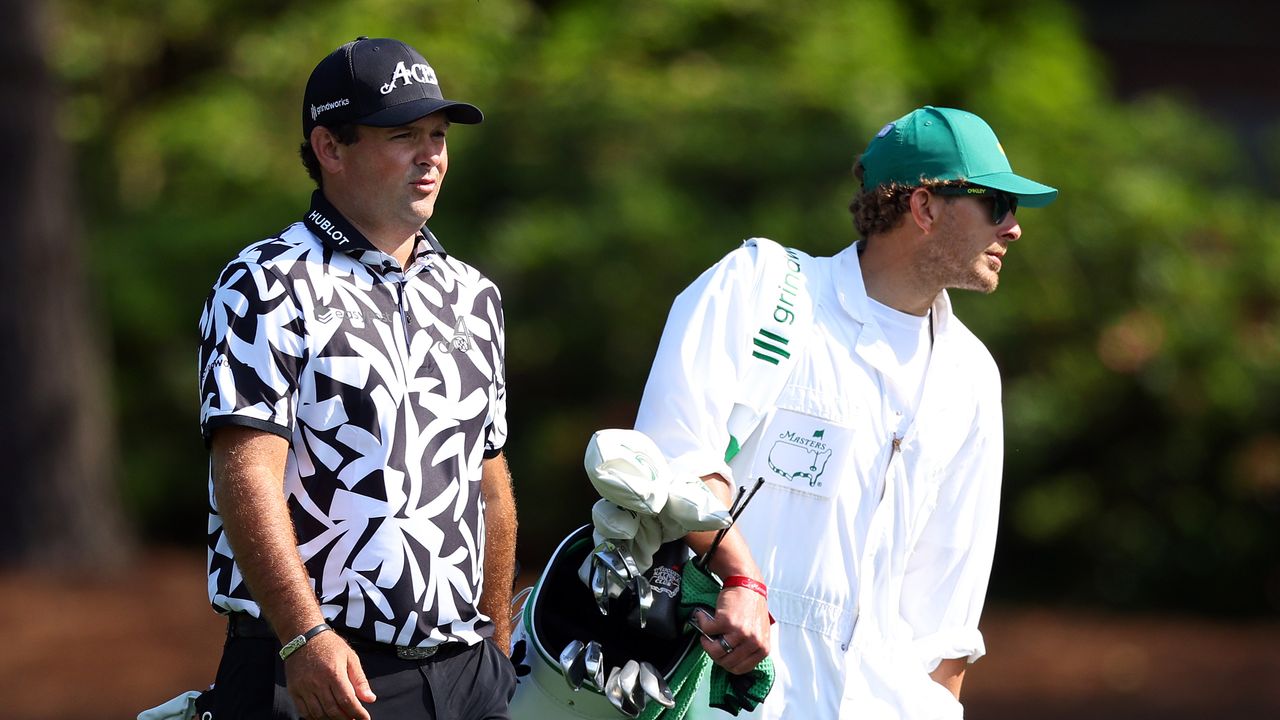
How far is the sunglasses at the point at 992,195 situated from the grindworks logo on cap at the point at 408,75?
4.25ft

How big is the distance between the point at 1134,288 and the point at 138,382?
6.80 m

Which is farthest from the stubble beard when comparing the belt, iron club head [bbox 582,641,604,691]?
the belt

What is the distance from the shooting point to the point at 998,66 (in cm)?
1222

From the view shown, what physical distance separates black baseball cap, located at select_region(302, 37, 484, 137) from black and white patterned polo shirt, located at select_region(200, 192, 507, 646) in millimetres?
233

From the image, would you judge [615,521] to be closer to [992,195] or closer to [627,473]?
[627,473]

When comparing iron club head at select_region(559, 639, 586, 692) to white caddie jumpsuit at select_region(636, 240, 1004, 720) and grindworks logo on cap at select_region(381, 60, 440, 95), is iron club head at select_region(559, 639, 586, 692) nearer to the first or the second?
white caddie jumpsuit at select_region(636, 240, 1004, 720)

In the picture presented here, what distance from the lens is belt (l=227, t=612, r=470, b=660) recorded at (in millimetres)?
3396

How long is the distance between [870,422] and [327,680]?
5.05 ft

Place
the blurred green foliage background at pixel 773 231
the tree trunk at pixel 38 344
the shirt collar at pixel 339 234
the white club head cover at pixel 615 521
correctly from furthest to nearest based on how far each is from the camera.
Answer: the tree trunk at pixel 38 344 → the blurred green foliage background at pixel 773 231 → the white club head cover at pixel 615 521 → the shirt collar at pixel 339 234

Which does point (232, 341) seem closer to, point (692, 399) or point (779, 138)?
point (692, 399)

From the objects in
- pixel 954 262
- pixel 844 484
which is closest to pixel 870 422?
pixel 844 484

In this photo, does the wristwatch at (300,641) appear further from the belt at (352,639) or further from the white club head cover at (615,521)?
the white club head cover at (615,521)

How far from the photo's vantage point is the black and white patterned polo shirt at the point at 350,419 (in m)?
3.36

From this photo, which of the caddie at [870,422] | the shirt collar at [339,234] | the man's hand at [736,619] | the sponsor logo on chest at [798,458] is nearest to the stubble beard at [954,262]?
the caddie at [870,422]
